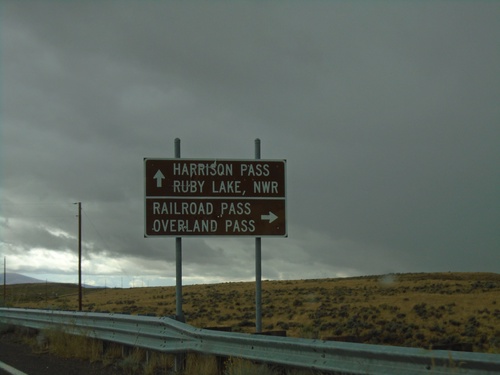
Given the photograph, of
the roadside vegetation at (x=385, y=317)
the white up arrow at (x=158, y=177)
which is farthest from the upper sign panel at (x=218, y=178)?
the roadside vegetation at (x=385, y=317)

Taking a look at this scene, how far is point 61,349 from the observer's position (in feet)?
46.5

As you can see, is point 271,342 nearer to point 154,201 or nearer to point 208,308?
point 154,201

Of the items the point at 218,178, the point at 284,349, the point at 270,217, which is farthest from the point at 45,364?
the point at 284,349

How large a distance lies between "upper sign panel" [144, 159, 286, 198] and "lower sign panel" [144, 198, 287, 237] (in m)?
0.19

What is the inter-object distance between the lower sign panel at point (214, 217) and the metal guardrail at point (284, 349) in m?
2.69

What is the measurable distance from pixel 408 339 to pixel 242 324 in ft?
25.6

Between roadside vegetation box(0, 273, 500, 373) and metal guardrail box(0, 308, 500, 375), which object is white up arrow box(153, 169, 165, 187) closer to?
metal guardrail box(0, 308, 500, 375)

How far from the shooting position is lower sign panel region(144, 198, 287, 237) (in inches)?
588

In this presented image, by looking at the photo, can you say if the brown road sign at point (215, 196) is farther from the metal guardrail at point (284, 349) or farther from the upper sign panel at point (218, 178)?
the metal guardrail at point (284, 349)

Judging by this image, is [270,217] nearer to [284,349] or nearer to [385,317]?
[284,349]

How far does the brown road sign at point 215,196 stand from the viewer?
15.0 meters

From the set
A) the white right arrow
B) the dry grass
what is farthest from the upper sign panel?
the dry grass

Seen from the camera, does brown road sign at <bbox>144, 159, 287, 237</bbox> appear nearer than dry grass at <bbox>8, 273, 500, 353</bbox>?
Yes

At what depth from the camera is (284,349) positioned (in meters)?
7.99
